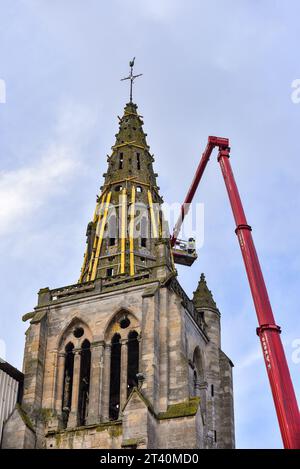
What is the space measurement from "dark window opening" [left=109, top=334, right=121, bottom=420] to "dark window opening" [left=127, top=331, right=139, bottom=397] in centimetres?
71

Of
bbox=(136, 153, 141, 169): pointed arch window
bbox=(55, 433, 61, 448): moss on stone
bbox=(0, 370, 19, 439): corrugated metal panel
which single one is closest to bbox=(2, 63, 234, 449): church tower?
bbox=(55, 433, 61, 448): moss on stone

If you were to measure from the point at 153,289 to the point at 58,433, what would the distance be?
817cm

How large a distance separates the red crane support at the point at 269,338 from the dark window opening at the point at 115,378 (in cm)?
857

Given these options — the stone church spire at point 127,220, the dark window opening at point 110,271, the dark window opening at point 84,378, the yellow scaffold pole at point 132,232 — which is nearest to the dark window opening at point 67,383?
the dark window opening at point 84,378

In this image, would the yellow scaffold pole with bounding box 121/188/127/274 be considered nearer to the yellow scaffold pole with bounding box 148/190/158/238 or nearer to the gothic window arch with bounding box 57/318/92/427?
the yellow scaffold pole with bounding box 148/190/158/238

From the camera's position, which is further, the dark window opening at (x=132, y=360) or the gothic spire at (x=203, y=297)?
the gothic spire at (x=203, y=297)

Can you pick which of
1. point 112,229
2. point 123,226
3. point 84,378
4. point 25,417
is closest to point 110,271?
point 123,226

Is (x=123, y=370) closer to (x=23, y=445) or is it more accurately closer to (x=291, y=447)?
(x=23, y=445)

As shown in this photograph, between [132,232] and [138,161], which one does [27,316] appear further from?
[138,161]

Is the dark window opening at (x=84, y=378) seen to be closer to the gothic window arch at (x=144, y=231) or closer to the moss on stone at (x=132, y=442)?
the moss on stone at (x=132, y=442)

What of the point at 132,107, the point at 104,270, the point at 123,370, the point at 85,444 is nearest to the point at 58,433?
the point at 85,444

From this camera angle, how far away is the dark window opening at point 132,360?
41.8 metres

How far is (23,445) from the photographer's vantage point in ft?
125

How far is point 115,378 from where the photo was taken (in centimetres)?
4362
